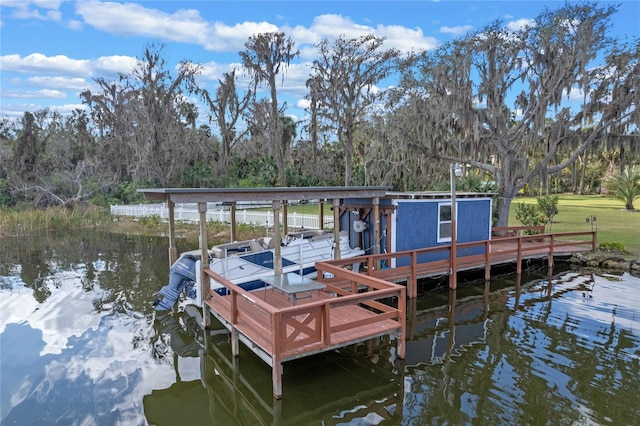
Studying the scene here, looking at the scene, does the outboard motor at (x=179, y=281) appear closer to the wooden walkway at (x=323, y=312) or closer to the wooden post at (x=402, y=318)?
the wooden walkway at (x=323, y=312)

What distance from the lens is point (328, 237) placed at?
437 inches

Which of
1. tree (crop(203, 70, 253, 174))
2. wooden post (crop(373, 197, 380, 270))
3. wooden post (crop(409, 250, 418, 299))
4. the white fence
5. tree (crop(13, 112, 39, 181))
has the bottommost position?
wooden post (crop(409, 250, 418, 299))

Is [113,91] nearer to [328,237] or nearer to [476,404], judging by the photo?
[328,237]

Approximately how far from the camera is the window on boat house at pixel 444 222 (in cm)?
1146

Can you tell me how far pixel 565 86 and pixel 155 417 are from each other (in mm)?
17758

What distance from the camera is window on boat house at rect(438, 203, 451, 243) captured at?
1146 cm

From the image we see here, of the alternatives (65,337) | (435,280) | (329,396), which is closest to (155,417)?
(329,396)

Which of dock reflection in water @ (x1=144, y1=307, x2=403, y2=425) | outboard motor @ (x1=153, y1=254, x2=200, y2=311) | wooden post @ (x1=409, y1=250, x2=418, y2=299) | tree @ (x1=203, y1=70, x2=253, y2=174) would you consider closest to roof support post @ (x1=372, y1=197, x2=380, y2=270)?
wooden post @ (x1=409, y1=250, x2=418, y2=299)

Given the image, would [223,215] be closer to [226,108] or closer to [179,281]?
[179,281]

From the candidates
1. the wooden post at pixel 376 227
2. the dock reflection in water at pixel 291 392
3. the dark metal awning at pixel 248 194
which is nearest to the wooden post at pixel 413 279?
the wooden post at pixel 376 227

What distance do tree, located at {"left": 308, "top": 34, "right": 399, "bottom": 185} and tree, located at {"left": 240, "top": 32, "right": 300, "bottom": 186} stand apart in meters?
3.13

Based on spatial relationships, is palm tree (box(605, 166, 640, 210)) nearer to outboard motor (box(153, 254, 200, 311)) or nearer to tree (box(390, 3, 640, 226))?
tree (box(390, 3, 640, 226))

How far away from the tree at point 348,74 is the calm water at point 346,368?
63.8ft

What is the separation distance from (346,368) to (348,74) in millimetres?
23628
